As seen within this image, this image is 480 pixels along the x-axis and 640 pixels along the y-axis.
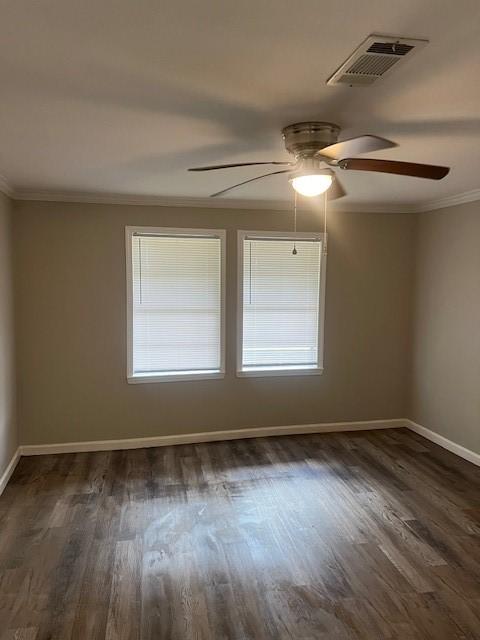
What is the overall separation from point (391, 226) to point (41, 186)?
11.3 ft

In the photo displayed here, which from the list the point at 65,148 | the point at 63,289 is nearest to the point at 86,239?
the point at 63,289

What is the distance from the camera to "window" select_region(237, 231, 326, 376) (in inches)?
185

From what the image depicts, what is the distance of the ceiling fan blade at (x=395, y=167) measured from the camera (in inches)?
85.3

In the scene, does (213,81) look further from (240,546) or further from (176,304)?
(176,304)

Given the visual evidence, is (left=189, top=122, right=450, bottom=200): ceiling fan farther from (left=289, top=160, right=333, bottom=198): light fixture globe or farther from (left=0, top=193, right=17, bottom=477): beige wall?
(left=0, top=193, right=17, bottom=477): beige wall

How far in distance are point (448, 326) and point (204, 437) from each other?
264 cm

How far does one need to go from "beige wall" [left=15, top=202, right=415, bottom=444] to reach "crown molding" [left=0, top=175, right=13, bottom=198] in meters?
0.17

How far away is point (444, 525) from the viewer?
3.14m

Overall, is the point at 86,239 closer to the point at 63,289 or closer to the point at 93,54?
the point at 63,289

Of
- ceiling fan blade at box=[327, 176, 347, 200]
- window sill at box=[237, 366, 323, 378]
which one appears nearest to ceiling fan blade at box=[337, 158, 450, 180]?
ceiling fan blade at box=[327, 176, 347, 200]

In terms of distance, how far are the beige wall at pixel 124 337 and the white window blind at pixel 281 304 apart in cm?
13

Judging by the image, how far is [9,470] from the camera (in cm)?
386

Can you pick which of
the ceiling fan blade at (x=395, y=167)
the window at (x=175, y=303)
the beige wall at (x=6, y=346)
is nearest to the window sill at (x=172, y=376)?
the window at (x=175, y=303)

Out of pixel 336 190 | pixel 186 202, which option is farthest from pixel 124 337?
pixel 336 190
